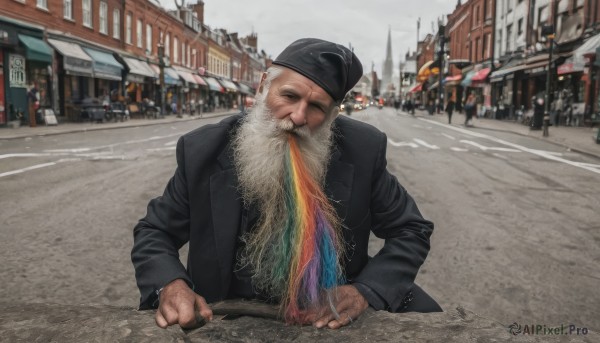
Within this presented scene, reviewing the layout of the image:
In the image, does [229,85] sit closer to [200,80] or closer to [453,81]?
[200,80]

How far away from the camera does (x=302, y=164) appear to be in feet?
6.03

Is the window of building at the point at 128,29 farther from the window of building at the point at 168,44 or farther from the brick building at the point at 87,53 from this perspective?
the window of building at the point at 168,44

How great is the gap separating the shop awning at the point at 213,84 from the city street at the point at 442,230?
143 feet

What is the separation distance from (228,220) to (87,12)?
96.9 ft

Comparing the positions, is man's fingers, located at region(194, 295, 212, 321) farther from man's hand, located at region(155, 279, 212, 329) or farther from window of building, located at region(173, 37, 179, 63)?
window of building, located at region(173, 37, 179, 63)

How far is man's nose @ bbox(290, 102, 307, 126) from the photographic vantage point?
1.91 m

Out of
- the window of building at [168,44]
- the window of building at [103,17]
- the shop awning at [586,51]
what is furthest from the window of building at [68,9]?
the shop awning at [586,51]

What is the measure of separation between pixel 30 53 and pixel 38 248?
19.0 metres

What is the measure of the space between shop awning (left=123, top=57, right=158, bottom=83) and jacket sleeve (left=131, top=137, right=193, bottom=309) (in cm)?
3157

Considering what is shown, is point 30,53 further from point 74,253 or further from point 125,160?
point 74,253

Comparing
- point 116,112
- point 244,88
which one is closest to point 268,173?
point 116,112

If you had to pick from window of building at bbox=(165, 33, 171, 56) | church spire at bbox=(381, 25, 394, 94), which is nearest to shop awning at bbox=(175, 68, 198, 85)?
window of building at bbox=(165, 33, 171, 56)

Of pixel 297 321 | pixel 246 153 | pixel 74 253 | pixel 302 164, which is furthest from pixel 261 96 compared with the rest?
pixel 74 253

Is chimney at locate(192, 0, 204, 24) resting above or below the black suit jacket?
above
